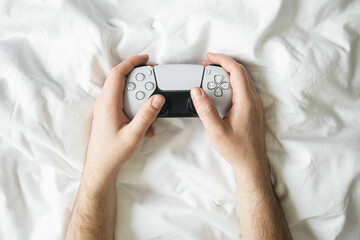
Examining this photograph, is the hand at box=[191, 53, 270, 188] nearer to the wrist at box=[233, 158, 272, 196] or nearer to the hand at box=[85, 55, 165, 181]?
the wrist at box=[233, 158, 272, 196]

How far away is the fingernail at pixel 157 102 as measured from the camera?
27.0 inches

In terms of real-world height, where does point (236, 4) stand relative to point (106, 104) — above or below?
above

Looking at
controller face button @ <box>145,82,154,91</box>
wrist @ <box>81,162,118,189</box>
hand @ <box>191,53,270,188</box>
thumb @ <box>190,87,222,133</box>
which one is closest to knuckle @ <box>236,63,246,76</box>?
hand @ <box>191,53,270,188</box>

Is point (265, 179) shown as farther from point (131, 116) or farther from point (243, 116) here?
point (131, 116)

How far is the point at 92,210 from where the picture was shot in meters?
0.76

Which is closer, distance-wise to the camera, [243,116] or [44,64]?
[243,116]

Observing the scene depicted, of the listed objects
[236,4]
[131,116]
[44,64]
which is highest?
[236,4]

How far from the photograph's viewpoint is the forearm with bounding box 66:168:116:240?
0.76 metres

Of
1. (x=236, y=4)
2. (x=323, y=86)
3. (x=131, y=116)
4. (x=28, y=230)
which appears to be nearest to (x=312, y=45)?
(x=323, y=86)

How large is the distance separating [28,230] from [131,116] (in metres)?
0.44

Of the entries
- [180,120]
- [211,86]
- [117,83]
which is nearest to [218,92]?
[211,86]

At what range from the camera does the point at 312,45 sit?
2.53 feet

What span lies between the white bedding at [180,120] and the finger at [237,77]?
48 millimetres

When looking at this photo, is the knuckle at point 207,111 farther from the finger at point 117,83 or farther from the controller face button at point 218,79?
the finger at point 117,83
